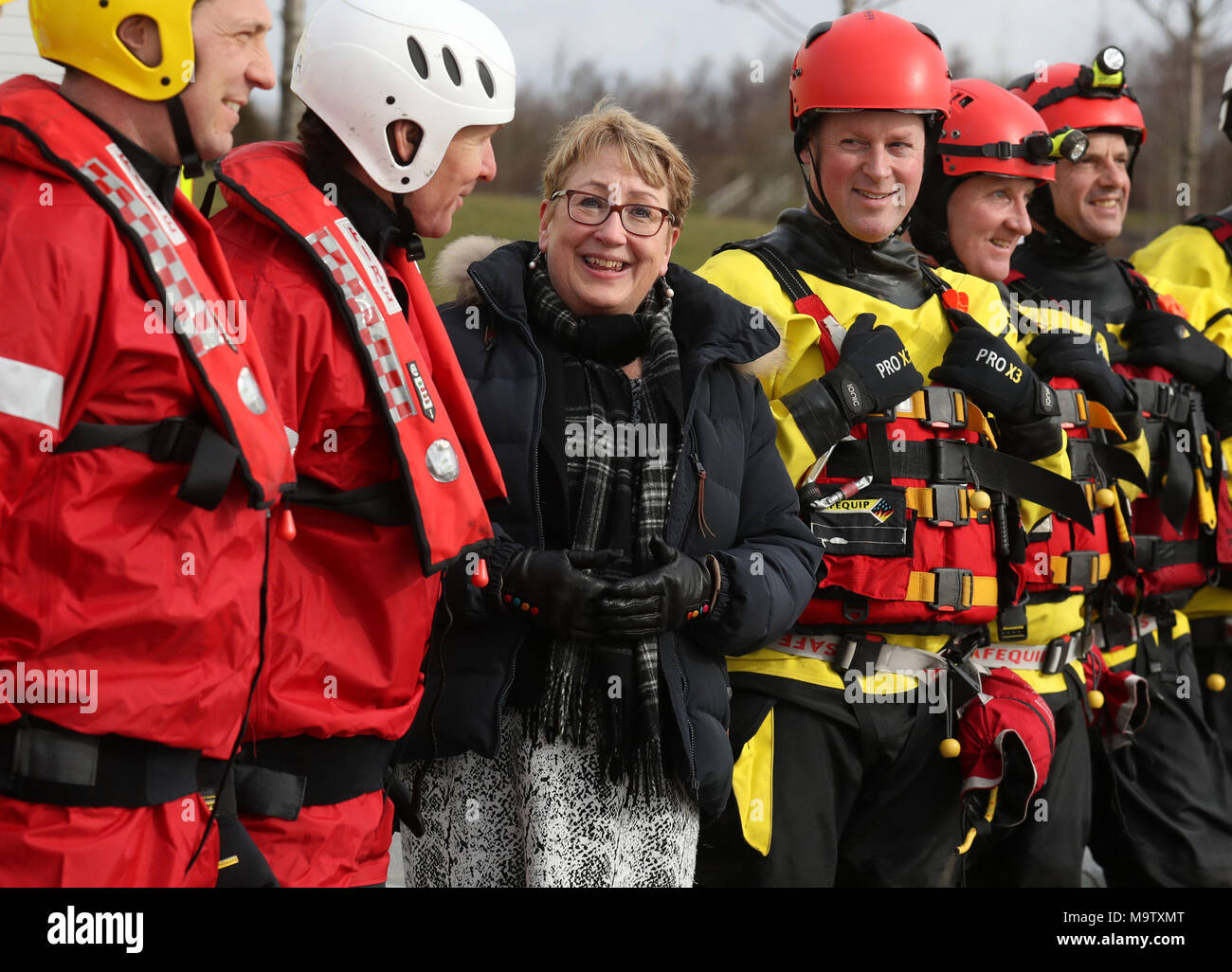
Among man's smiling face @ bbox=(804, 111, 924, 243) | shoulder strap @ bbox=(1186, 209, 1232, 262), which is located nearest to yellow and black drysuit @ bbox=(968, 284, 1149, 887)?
man's smiling face @ bbox=(804, 111, 924, 243)

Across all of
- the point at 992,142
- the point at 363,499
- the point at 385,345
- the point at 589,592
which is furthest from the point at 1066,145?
the point at 363,499

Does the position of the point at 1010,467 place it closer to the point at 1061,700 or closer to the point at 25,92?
the point at 1061,700

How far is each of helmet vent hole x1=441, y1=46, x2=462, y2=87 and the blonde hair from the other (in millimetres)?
662

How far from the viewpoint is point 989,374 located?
446cm

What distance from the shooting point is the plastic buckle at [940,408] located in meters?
4.41

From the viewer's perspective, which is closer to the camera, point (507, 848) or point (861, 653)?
point (507, 848)

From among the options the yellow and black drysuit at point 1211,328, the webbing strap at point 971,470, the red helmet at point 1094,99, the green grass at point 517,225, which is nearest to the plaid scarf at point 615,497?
the webbing strap at point 971,470

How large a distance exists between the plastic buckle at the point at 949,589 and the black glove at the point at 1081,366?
0.90m

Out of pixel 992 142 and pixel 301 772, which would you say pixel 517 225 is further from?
pixel 301 772

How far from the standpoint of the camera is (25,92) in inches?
95.2

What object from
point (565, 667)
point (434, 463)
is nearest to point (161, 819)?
point (434, 463)

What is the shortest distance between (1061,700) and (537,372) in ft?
8.06

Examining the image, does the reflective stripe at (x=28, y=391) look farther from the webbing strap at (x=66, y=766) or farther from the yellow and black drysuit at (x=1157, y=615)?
the yellow and black drysuit at (x=1157, y=615)

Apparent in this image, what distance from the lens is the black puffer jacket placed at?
341 centimetres
